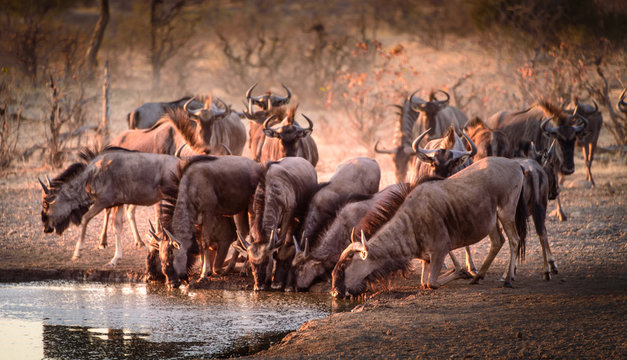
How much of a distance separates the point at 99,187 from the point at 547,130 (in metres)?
6.23

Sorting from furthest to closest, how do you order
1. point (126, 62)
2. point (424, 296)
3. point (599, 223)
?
point (126, 62) < point (599, 223) < point (424, 296)

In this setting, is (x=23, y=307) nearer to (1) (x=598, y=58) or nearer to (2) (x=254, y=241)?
(2) (x=254, y=241)

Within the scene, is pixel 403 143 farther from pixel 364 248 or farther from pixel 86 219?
pixel 364 248

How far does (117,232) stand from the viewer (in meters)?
9.02

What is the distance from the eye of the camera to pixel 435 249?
707 cm

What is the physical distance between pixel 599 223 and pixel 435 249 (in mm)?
4005

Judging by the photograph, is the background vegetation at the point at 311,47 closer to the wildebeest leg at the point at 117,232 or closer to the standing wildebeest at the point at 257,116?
the standing wildebeest at the point at 257,116

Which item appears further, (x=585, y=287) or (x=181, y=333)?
(x=585, y=287)

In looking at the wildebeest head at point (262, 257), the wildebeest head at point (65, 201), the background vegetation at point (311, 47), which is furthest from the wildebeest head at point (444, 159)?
the background vegetation at point (311, 47)

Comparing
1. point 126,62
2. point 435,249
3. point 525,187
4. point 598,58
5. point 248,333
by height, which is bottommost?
point 248,333

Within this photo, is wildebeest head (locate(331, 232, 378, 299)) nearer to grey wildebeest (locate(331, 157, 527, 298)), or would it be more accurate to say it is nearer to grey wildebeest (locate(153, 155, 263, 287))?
grey wildebeest (locate(331, 157, 527, 298))

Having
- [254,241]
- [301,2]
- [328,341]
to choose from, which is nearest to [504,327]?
[328,341]

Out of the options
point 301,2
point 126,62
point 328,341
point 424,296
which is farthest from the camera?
point 301,2

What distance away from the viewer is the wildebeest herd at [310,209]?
23.4 ft
